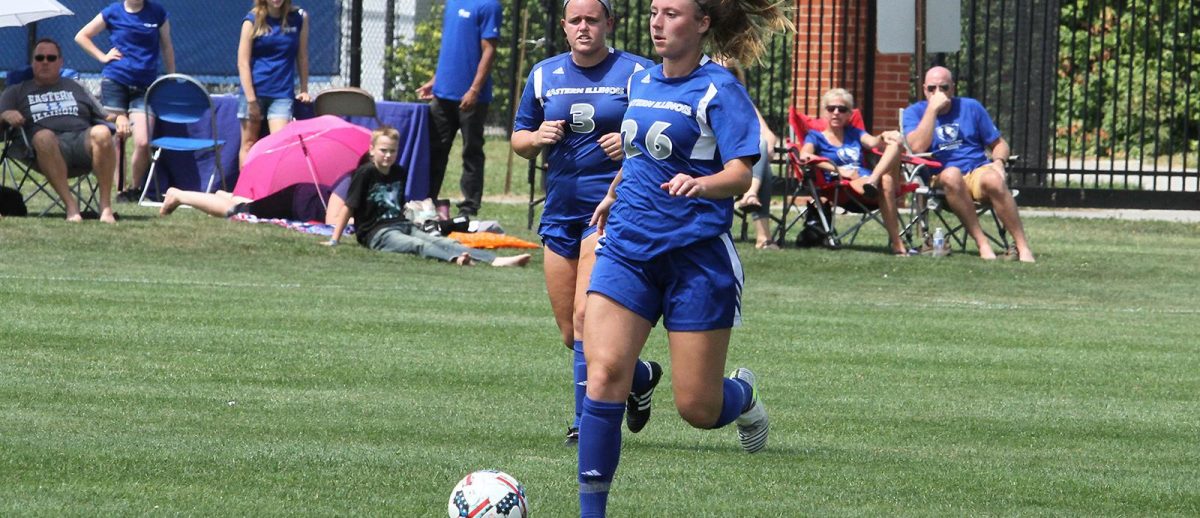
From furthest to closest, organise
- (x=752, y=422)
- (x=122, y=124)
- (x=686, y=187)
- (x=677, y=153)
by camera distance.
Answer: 1. (x=122, y=124)
2. (x=752, y=422)
3. (x=677, y=153)
4. (x=686, y=187)

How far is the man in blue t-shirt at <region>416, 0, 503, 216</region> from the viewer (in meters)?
17.6

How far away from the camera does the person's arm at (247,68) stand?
17.9m

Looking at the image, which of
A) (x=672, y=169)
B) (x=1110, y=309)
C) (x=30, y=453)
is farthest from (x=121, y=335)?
(x=1110, y=309)

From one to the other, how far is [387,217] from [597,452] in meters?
9.91

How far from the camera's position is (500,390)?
28.4 ft

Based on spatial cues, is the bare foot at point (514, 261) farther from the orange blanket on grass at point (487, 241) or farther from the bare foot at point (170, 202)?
the bare foot at point (170, 202)

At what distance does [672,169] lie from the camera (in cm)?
604

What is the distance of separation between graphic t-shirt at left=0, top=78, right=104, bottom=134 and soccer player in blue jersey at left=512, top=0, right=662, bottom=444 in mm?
9202

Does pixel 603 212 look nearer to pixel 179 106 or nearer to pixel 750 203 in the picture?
pixel 750 203

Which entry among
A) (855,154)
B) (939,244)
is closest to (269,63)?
(855,154)

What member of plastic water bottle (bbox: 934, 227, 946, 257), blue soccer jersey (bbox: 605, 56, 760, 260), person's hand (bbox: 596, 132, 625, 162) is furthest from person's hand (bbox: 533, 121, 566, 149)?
plastic water bottle (bbox: 934, 227, 946, 257)

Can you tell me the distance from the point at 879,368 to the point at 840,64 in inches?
520

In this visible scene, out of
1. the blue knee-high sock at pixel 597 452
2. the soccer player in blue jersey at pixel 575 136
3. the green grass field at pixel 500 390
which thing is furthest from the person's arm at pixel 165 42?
the blue knee-high sock at pixel 597 452

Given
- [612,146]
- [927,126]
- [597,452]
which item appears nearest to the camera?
[597,452]
